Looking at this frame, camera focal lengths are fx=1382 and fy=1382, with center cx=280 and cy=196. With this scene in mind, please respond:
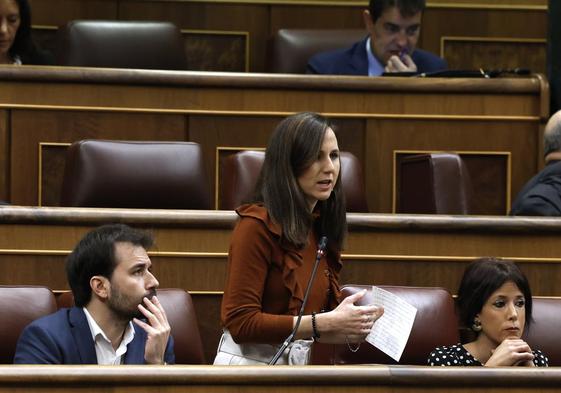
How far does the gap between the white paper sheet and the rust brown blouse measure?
7 centimetres

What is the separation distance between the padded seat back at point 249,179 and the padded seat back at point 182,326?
0.85ft

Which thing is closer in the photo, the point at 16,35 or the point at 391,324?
the point at 391,324

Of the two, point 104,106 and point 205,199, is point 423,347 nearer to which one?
point 205,199

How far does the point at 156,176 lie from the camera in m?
1.53

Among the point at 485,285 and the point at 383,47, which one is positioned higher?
the point at 383,47

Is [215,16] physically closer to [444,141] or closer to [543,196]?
[444,141]

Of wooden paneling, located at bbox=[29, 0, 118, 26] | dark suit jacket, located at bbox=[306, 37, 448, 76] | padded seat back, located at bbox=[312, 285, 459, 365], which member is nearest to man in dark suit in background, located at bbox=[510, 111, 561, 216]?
padded seat back, located at bbox=[312, 285, 459, 365]

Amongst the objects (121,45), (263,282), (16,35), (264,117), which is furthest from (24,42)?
(263,282)

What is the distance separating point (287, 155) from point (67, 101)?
0.59 metres

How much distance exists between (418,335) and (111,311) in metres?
0.29

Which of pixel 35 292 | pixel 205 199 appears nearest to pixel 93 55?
pixel 205 199

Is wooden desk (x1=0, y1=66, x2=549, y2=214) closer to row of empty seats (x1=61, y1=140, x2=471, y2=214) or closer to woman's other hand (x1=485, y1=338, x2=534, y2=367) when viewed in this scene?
row of empty seats (x1=61, y1=140, x2=471, y2=214)

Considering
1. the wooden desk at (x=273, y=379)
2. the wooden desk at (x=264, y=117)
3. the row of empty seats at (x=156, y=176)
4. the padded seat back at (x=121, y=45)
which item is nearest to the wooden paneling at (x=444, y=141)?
the wooden desk at (x=264, y=117)

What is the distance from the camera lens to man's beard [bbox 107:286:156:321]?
1.21 metres
